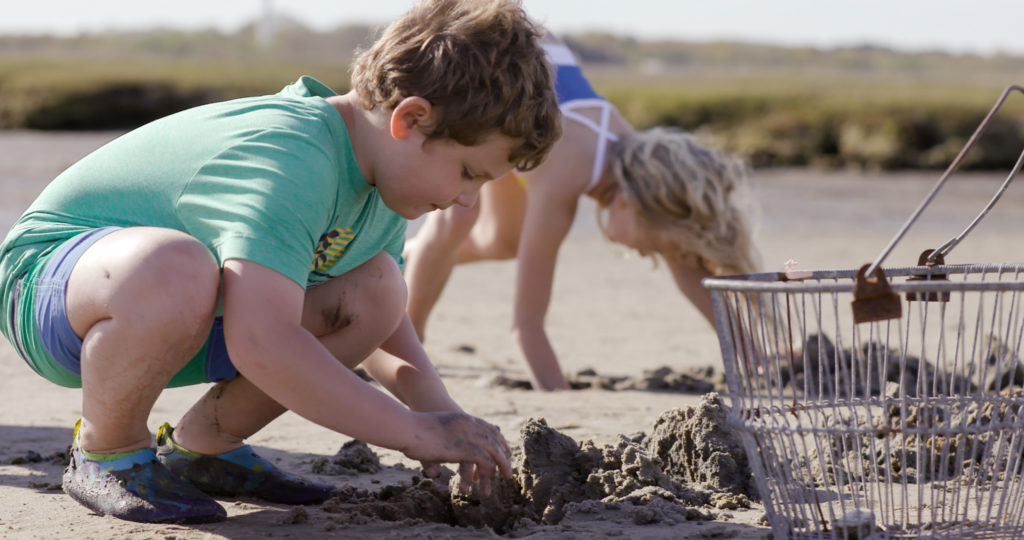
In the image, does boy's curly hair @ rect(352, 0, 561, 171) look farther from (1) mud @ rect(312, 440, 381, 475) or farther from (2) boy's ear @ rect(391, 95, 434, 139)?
(1) mud @ rect(312, 440, 381, 475)

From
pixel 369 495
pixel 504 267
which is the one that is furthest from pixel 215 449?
pixel 504 267

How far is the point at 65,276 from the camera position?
2324 mm

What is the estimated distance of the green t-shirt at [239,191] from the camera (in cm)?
216

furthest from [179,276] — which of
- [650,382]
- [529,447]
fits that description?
[650,382]

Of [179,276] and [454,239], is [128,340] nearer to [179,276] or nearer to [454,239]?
[179,276]

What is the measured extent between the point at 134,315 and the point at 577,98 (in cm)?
342

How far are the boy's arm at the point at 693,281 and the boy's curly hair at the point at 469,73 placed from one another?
9.76 feet

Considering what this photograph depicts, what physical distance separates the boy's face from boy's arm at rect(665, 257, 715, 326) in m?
3.03

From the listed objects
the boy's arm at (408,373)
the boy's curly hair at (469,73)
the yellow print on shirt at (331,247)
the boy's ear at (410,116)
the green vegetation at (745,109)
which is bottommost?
the boy's arm at (408,373)

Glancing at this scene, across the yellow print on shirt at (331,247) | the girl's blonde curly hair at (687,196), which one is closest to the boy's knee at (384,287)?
the yellow print on shirt at (331,247)

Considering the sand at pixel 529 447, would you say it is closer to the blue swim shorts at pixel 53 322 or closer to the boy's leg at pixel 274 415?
the boy's leg at pixel 274 415

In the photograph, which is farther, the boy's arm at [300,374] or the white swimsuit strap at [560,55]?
the white swimsuit strap at [560,55]

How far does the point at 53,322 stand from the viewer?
7.72 ft

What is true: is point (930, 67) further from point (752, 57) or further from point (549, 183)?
point (549, 183)
